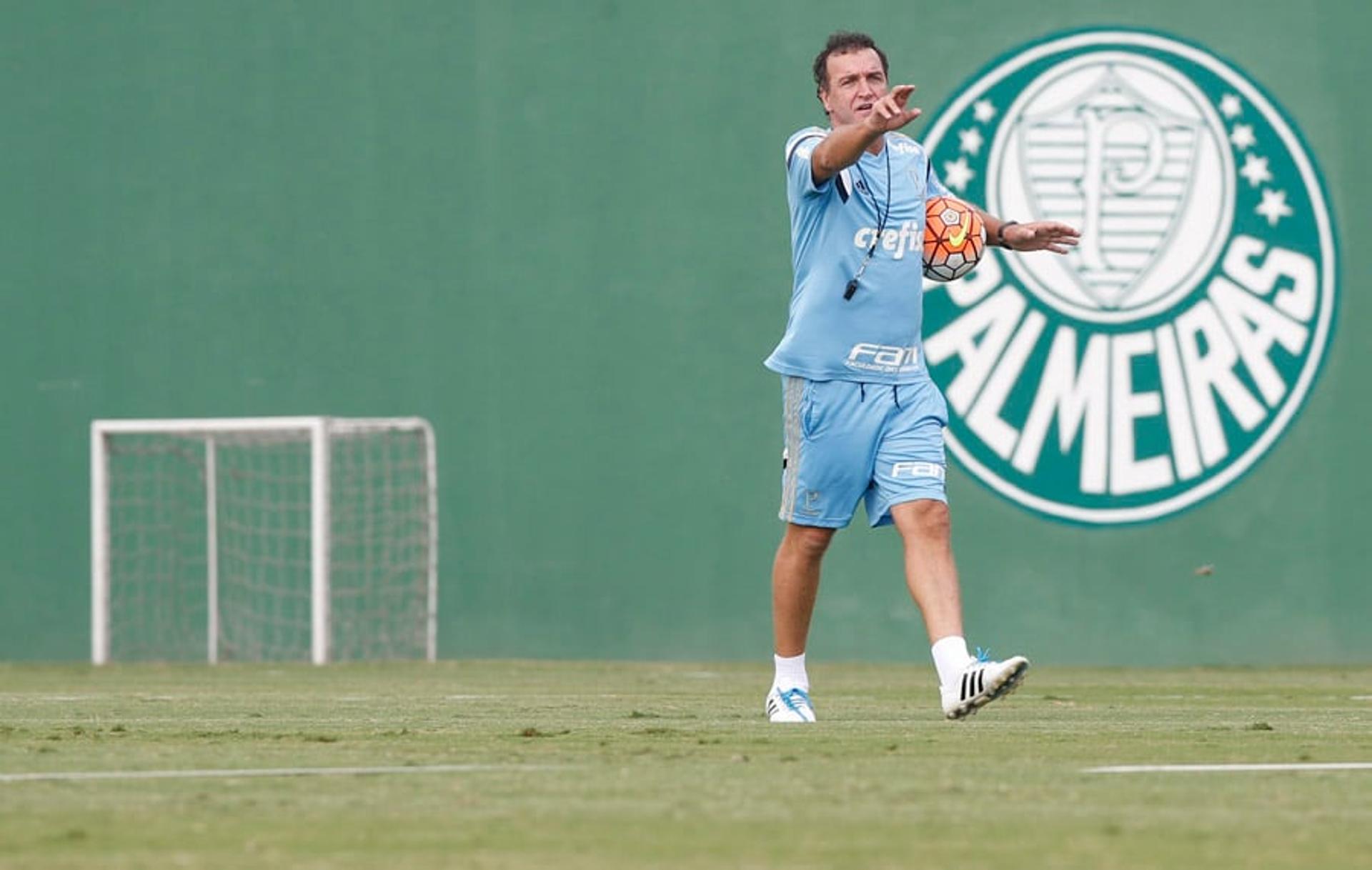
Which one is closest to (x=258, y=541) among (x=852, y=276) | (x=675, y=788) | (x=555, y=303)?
(x=555, y=303)

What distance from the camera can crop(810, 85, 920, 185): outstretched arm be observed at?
6.36 metres

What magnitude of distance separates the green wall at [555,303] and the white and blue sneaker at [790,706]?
5956 millimetres

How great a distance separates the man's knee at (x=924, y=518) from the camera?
6816 mm

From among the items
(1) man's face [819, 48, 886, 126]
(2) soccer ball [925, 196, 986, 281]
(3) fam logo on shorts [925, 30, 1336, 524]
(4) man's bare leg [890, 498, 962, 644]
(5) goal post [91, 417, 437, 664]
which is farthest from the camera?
(5) goal post [91, 417, 437, 664]

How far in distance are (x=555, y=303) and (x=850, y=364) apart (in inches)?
255

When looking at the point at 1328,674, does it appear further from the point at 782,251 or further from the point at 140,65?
the point at 140,65

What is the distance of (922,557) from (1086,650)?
645 cm

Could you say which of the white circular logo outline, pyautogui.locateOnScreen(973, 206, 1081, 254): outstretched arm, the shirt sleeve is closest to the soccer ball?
pyautogui.locateOnScreen(973, 206, 1081, 254): outstretched arm

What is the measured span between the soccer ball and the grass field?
1423mm

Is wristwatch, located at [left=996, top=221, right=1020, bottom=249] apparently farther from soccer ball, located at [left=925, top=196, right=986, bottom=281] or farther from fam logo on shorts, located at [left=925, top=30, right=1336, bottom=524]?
fam logo on shorts, located at [left=925, top=30, right=1336, bottom=524]

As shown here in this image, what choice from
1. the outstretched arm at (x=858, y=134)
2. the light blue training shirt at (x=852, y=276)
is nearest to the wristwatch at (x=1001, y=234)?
the light blue training shirt at (x=852, y=276)

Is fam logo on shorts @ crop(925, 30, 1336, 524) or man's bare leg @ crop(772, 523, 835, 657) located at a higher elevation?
fam logo on shorts @ crop(925, 30, 1336, 524)

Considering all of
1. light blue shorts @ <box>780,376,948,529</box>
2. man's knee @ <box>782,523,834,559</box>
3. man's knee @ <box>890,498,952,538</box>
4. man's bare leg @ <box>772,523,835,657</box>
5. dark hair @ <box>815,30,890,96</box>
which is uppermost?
dark hair @ <box>815,30,890,96</box>

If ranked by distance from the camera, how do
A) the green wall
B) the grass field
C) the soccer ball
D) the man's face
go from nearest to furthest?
the grass field < the man's face < the soccer ball < the green wall
